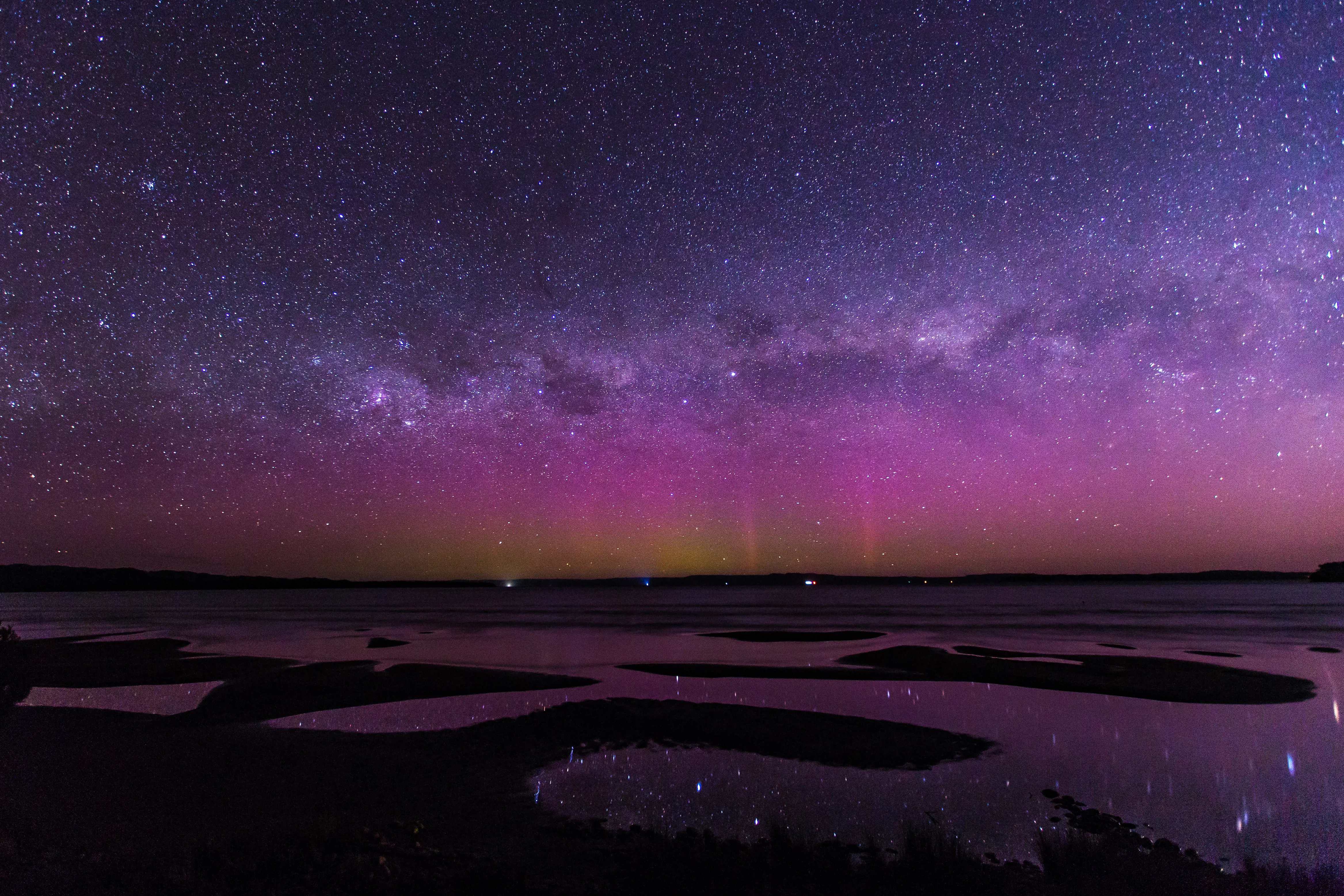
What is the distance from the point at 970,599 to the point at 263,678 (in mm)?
106950

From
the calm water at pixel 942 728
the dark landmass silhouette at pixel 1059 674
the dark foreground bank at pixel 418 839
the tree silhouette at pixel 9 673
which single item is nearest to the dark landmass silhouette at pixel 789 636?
the calm water at pixel 942 728

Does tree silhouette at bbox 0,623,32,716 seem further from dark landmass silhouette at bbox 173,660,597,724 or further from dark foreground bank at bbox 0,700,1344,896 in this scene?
dark landmass silhouette at bbox 173,660,597,724

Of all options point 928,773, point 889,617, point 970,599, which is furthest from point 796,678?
point 970,599

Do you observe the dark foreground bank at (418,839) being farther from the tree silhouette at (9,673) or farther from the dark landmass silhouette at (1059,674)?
the dark landmass silhouette at (1059,674)

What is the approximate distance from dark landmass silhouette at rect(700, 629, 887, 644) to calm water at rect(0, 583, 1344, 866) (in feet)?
7.54

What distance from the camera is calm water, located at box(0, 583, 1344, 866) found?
11.7 m

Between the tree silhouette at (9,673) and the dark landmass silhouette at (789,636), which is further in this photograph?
the dark landmass silhouette at (789,636)

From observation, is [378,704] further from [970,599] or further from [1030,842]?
[970,599]

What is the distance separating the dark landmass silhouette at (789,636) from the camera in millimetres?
45750

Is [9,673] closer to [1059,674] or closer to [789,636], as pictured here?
[1059,674]

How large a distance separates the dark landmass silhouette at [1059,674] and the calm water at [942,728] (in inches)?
44.0

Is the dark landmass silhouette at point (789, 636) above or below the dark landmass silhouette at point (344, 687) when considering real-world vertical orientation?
below

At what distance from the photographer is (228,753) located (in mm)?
15492

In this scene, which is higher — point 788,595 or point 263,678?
point 263,678
